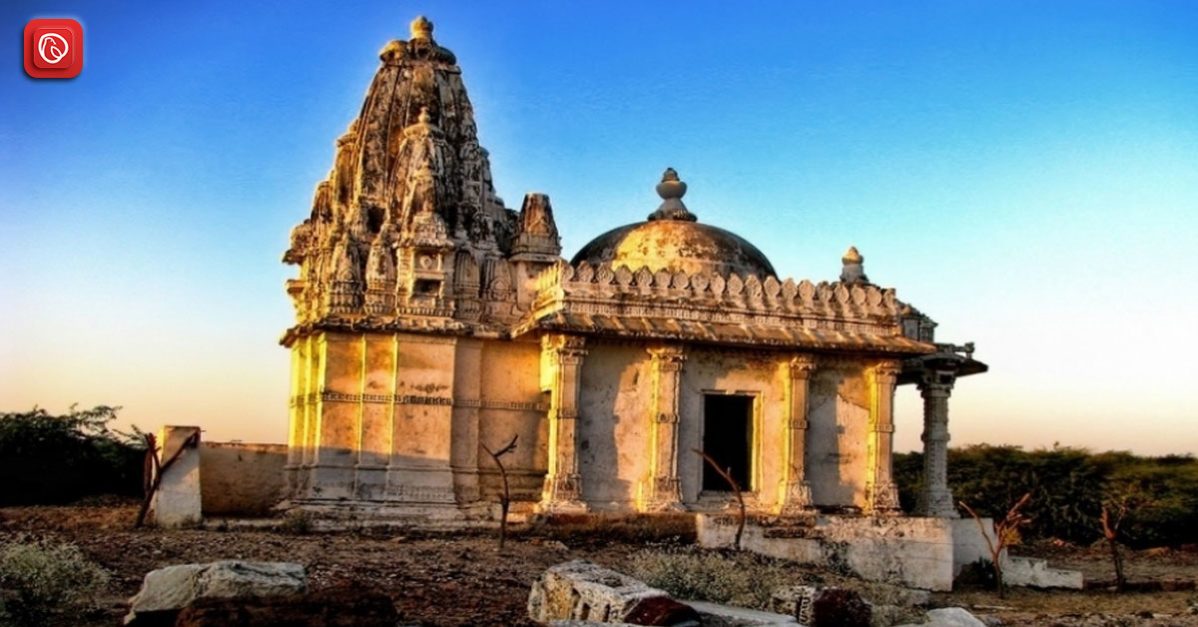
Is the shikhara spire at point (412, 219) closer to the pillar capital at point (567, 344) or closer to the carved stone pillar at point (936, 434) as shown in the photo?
the pillar capital at point (567, 344)

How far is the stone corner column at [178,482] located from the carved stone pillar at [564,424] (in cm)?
476

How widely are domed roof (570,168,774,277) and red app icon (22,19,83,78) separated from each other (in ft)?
30.9

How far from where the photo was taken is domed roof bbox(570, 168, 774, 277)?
21828 mm

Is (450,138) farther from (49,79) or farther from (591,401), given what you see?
(49,79)

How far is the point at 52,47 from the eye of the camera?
44.0 feet

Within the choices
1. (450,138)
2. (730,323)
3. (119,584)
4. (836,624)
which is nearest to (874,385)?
(730,323)

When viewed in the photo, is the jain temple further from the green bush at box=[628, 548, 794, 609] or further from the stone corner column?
the green bush at box=[628, 548, 794, 609]

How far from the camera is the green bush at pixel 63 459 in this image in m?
23.2

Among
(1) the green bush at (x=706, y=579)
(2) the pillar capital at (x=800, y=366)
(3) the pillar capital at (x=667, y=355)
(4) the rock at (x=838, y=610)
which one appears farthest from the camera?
(2) the pillar capital at (x=800, y=366)

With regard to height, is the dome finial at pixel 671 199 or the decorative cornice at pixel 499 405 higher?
the dome finial at pixel 671 199

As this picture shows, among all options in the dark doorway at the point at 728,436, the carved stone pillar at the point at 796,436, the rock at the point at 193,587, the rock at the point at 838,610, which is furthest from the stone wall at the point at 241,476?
the rock at the point at 838,610

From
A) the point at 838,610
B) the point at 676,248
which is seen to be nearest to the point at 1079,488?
the point at 676,248

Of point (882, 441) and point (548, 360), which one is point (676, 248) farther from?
point (882, 441)

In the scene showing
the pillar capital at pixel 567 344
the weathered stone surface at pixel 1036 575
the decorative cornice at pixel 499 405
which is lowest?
the weathered stone surface at pixel 1036 575
